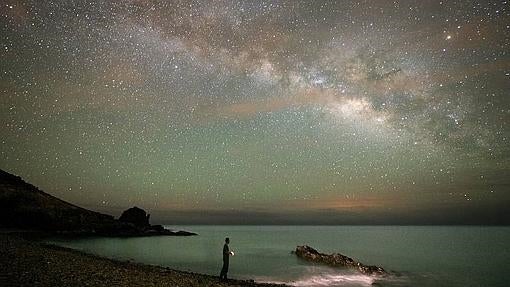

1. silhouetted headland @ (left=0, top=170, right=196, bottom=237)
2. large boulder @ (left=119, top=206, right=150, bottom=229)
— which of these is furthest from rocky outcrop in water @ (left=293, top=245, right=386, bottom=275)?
large boulder @ (left=119, top=206, right=150, bottom=229)

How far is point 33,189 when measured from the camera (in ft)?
293

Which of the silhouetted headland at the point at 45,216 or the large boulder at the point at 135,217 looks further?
the large boulder at the point at 135,217

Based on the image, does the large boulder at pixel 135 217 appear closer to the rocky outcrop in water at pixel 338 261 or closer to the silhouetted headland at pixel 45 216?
the silhouetted headland at pixel 45 216

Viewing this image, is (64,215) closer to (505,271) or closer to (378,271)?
(378,271)

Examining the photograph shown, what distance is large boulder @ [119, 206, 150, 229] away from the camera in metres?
107

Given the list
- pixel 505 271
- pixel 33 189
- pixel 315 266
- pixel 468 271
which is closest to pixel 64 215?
pixel 33 189

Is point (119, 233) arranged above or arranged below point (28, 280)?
below

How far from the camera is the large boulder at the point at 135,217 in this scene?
351 feet

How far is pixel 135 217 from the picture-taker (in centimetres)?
10844

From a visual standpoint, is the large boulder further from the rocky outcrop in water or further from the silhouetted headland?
the rocky outcrop in water

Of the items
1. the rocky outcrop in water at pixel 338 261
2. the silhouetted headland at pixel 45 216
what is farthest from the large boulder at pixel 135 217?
the rocky outcrop in water at pixel 338 261

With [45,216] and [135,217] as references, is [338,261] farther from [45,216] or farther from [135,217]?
[135,217]

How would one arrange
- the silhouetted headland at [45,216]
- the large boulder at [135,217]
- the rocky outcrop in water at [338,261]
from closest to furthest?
1. the rocky outcrop in water at [338,261]
2. the silhouetted headland at [45,216]
3. the large boulder at [135,217]

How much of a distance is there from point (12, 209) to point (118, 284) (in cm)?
6937
